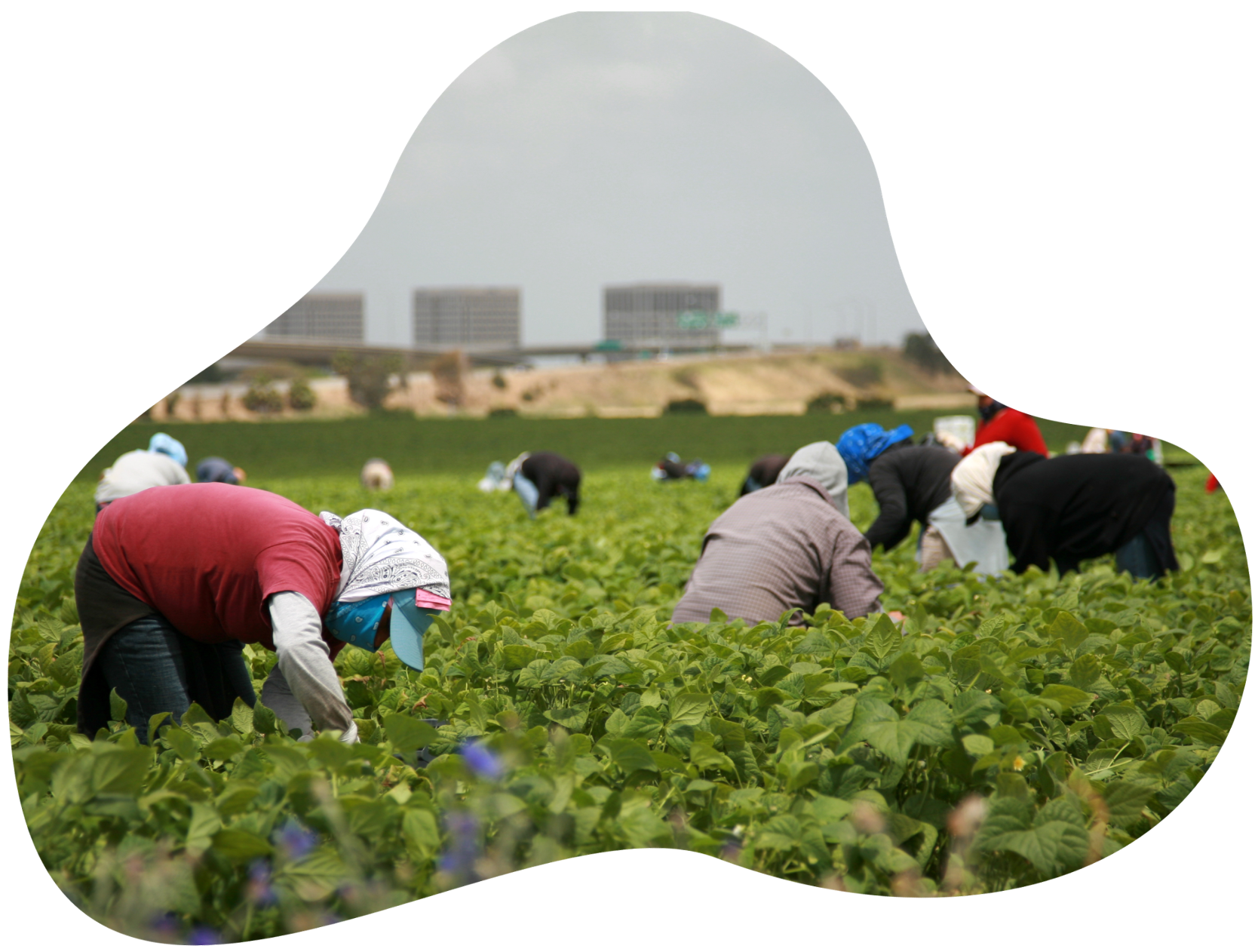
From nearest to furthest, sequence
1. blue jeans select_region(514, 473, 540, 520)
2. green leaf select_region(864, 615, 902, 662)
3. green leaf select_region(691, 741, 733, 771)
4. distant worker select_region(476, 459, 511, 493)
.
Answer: green leaf select_region(691, 741, 733, 771), green leaf select_region(864, 615, 902, 662), distant worker select_region(476, 459, 511, 493), blue jeans select_region(514, 473, 540, 520)

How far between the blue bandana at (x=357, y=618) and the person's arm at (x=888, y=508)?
3.21 metres

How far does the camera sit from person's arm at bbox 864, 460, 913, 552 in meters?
5.11

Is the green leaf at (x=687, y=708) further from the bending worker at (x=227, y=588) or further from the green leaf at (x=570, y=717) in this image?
the bending worker at (x=227, y=588)

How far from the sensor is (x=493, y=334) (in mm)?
3396

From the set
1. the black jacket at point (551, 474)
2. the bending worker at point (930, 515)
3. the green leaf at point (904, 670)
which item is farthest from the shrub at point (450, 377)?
the black jacket at point (551, 474)

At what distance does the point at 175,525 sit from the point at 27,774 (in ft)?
2.28

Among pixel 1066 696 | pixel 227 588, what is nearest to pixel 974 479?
pixel 1066 696

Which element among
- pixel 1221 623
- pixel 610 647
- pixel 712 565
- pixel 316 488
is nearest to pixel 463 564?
pixel 316 488

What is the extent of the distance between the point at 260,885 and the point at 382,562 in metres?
0.78

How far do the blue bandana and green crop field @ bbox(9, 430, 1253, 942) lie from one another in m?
0.22

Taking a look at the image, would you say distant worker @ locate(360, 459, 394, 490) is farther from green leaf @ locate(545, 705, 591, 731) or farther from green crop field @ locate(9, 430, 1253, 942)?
green leaf @ locate(545, 705, 591, 731)

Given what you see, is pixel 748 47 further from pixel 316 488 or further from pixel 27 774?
pixel 27 774

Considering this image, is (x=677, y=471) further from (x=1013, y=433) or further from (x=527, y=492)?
(x=1013, y=433)

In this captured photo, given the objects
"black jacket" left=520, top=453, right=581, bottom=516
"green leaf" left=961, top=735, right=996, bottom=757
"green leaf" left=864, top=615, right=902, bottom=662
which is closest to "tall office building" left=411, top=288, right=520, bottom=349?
"green leaf" left=864, top=615, right=902, bottom=662
